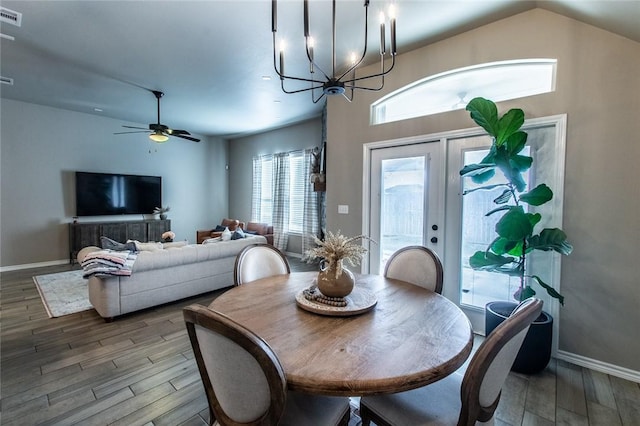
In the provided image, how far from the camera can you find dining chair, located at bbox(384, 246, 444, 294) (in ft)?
6.70

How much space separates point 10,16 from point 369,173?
12.5ft

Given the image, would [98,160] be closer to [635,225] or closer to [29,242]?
[29,242]

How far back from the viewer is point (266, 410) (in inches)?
37.6

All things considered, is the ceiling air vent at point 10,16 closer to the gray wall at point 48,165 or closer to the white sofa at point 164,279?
the white sofa at point 164,279

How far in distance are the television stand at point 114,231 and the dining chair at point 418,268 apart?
6.05 metres

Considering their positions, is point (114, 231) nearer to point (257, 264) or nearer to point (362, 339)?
point (257, 264)

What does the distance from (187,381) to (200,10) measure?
122 inches

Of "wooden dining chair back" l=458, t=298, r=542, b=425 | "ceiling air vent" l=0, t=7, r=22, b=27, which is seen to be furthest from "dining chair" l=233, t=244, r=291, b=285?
"ceiling air vent" l=0, t=7, r=22, b=27

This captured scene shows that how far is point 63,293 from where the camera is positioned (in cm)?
395

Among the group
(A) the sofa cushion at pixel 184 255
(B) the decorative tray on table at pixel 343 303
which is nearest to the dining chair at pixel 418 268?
(B) the decorative tray on table at pixel 343 303

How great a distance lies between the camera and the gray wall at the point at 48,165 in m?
5.09

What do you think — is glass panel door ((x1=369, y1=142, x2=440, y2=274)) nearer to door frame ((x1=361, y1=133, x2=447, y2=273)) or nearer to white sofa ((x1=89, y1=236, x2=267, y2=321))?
door frame ((x1=361, y1=133, x2=447, y2=273))

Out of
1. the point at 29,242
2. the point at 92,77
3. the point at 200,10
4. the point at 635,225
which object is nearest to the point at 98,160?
the point at 29,242

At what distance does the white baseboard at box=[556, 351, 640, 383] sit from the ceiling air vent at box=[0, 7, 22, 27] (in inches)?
223
